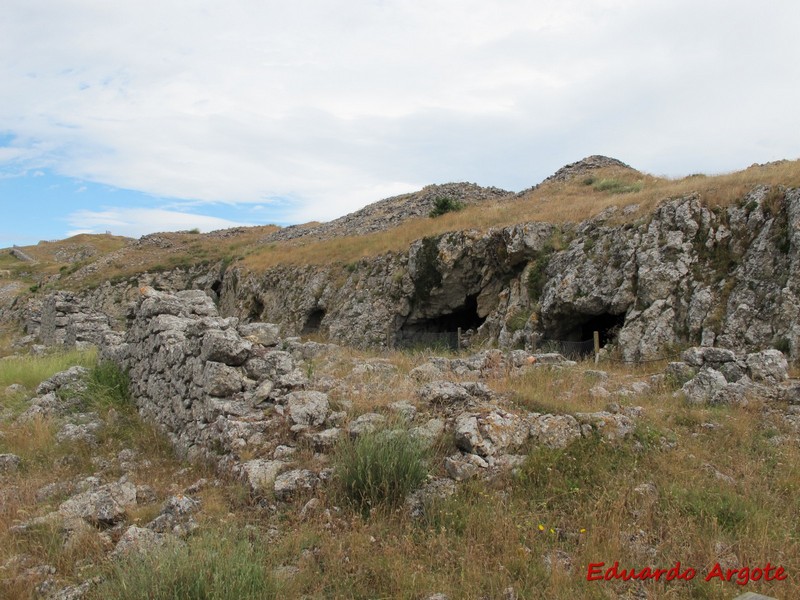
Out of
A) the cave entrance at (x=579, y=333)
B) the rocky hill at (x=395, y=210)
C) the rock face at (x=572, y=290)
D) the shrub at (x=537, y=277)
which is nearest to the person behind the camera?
the rock face at (x=572, y=290)

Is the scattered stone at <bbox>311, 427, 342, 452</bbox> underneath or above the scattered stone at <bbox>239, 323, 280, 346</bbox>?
underneath

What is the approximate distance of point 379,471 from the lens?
5.15 m

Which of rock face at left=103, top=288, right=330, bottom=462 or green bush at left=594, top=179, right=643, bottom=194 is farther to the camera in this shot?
green bush at left=594, top=179, right=643, bottom=194

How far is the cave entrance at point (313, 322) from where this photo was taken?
82.8ft

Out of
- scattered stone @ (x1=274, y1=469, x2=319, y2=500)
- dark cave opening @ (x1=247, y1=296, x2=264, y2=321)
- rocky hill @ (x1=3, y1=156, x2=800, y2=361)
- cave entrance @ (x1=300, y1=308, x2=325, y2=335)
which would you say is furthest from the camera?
dark cave opening @ (x1=247, y1=296, x2=264, y2=321)

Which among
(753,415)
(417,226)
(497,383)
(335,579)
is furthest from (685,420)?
(417,226)

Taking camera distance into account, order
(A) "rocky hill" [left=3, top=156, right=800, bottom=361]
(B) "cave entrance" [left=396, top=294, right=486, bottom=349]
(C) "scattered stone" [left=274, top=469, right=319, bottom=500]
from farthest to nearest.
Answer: (B) "cave entrance" [left=396, top=294, right=486, bottom=349] → (A) "rocky hill" [left=3, top=156, right=800, bottom=361] → (C) "scattered stone" [left=274, top=469, right=319, bottom=500]

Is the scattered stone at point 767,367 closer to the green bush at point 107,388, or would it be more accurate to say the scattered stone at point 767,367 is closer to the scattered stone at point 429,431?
the scattered stone at point 429,431

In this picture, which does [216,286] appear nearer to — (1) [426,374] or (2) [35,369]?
(2) [35,369]

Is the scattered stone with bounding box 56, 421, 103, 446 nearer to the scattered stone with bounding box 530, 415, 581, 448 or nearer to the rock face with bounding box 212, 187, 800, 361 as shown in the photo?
the scattered stone with bounding box 530, 415, 581, 448

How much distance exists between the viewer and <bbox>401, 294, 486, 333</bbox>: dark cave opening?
21920 millimetres

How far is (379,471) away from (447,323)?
17.5 m

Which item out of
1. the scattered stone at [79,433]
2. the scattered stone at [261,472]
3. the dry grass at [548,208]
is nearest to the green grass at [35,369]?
the scattered stone at [79,433]

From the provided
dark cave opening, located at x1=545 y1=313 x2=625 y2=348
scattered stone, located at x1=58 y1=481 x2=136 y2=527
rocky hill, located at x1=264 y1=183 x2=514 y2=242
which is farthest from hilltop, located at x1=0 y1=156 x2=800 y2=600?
rocky hill, located at x1=264 y1=183 x2=514 y2=242
